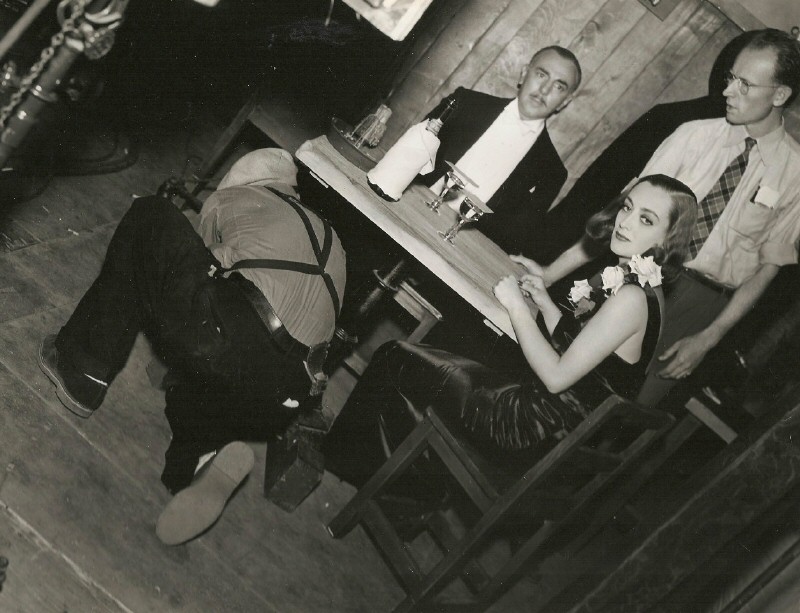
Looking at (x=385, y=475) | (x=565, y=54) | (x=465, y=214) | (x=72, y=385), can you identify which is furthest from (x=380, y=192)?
(x=565, y=54)

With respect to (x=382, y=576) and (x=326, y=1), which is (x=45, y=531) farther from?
(x=326, y=1)

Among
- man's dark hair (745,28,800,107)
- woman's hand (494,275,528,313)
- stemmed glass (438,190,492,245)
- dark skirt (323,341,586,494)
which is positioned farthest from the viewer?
man's dark hair (745,28,800,107)

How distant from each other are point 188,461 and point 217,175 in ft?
Result: 10.1

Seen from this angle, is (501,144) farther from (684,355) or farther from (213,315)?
(213,315)

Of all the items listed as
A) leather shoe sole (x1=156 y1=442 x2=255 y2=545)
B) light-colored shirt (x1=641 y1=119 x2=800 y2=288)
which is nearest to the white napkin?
leather shoe sole (x1=156 y1=442 x2=255 y2=545)

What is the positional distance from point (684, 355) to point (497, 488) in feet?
5.49

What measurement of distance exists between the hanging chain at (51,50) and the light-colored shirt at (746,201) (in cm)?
334

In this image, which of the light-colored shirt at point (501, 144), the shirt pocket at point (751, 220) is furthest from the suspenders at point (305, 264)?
the shirt pocket at point (751, 220)

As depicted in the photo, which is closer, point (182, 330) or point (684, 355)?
point (182, 330)

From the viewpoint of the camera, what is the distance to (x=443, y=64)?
4.09 metres

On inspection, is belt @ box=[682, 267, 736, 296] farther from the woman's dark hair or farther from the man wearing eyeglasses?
the woman's dark hair

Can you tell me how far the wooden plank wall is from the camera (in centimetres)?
378

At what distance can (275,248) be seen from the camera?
2.32m

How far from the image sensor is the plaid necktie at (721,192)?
3.45 metres
